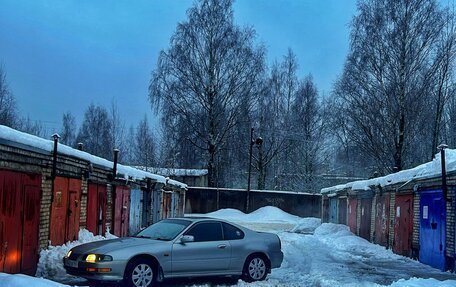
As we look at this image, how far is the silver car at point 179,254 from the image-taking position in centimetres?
970

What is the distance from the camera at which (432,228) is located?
607 inches

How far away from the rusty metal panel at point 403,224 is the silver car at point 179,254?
23.0 ft

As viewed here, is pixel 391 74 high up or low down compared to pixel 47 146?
up

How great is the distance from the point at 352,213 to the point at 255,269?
17.4m

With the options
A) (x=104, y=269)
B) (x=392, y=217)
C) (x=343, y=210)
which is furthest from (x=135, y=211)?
(x=343, y=210)

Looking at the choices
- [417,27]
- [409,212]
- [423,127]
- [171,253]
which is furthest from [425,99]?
[171,253]

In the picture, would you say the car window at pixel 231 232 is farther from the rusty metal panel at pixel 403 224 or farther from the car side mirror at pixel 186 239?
the rusty metal panel at pixel 403 224

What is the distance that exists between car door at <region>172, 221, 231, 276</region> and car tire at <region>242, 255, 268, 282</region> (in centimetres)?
51

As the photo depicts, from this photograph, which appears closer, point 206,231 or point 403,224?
point 206,231

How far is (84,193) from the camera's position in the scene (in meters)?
14.9

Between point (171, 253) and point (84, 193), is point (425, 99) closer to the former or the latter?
point (84, 193)

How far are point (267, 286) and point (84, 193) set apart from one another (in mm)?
6276

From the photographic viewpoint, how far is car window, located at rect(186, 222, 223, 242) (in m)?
10.9

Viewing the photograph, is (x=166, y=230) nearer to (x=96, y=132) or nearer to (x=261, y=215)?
(x=261, y=215)
